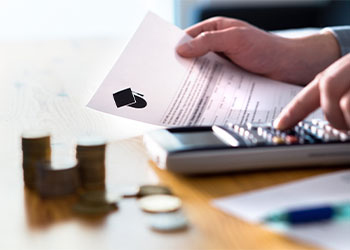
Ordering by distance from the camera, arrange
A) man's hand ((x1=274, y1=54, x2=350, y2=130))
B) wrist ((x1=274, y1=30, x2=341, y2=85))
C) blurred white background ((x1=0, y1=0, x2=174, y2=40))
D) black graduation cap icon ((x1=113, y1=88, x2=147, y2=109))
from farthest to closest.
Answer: blurred white background ((x1=0, y1=0, x2=174, y2=40)), wrist ((x1=274, y1=30, x2=341, y2=85)), black graduation cap icon ((x1=113, y1=88, x2=147, y2=109)), man's hand ((x1=274, y1=54, x2=350, y2=130))

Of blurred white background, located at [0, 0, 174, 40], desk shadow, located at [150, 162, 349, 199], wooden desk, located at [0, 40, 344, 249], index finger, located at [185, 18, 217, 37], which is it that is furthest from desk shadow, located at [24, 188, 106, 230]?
blurred white background, located at [0, 0, 174, 40]

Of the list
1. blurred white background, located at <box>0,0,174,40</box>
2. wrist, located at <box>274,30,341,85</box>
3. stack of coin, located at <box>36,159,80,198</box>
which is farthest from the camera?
blurred white background, located at <box>0,0,174,40</box>

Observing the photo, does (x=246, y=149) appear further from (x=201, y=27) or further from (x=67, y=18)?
(x=67, y=18)

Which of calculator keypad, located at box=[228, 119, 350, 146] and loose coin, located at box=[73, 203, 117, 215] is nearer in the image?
loose coin, located at box=[73, 203, 117, 215]

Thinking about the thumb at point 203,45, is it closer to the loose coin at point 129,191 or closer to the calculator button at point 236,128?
the calculator button at point 236,128

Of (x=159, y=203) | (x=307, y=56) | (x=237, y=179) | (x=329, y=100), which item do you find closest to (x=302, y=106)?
(x=329, y=100)

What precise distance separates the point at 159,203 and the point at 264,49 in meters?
0.67

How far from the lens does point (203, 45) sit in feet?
3.36

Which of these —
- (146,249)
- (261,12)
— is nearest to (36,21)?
(261,12)

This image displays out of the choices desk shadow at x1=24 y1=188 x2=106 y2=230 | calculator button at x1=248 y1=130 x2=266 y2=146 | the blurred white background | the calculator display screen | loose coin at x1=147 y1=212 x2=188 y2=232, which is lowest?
the blurred white background

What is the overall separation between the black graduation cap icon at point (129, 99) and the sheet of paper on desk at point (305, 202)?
341 millimetres

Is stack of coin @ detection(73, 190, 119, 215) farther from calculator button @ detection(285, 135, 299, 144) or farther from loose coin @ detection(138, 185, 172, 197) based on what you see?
calculator button @ detection(285, 135, 299, 144)

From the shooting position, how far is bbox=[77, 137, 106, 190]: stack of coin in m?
0.55

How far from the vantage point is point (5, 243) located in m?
0.43
